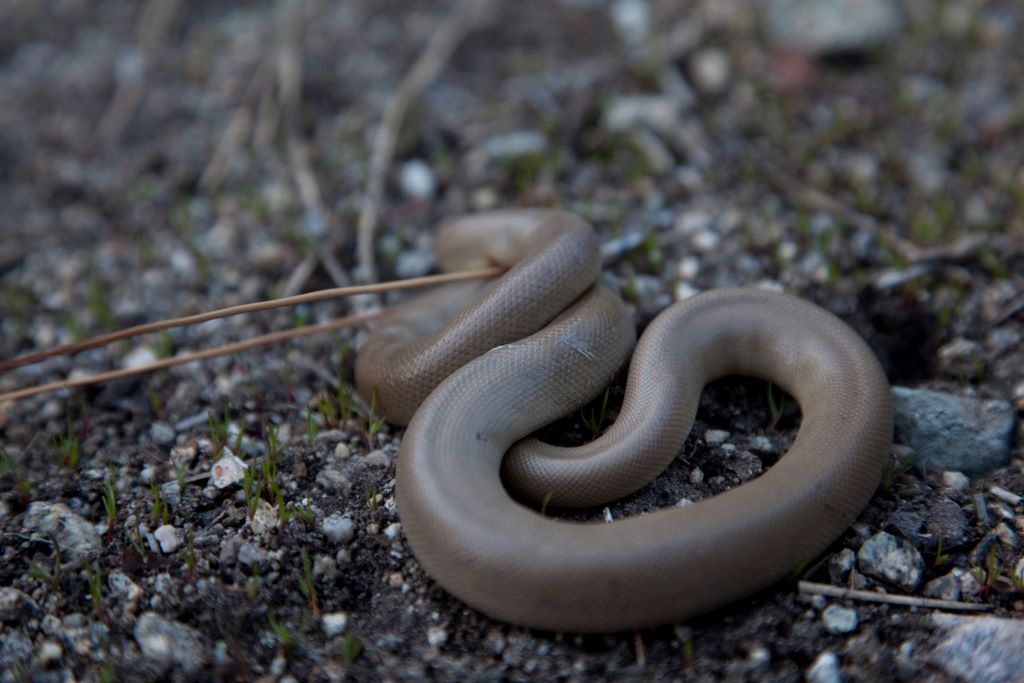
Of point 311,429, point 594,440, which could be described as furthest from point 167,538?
point 594,440

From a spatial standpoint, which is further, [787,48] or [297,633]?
[787,48]

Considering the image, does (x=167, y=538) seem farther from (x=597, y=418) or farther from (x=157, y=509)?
(x=597, y=418)

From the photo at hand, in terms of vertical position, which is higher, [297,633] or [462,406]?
[462,406]

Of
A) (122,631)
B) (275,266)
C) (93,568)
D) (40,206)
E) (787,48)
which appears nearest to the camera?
(122,631)

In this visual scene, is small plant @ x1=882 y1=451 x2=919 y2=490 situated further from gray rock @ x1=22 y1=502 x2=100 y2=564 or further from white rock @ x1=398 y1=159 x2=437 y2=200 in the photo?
white rock @ x1=398 y1=159 x2=437 y2=200

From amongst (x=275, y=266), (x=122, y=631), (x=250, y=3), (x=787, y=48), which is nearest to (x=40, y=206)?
(x=275, y=266)

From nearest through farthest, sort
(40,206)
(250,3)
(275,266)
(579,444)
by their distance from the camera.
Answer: (579,444) < (275,266) < (40,206) < (250,3)

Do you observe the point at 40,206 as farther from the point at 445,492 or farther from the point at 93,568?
the point at 445,492
